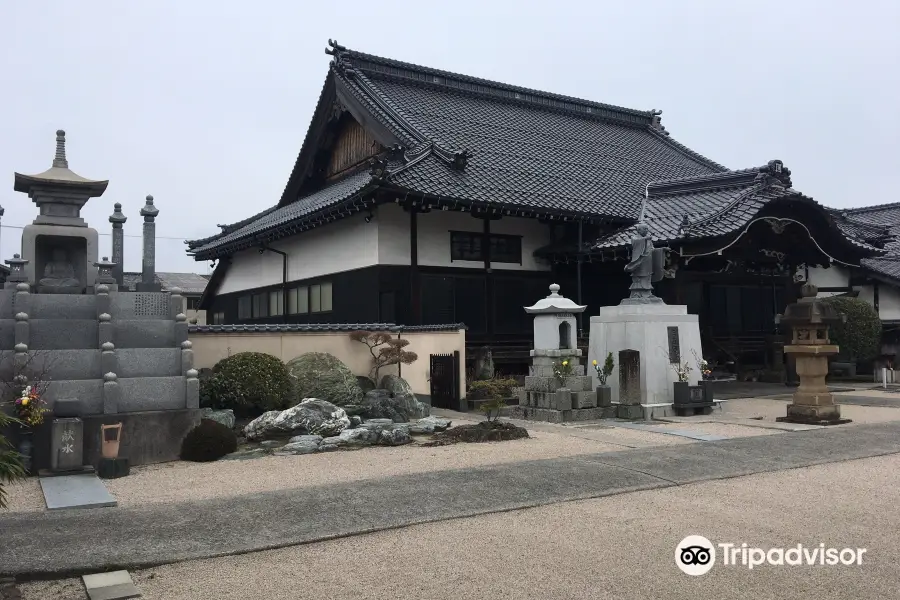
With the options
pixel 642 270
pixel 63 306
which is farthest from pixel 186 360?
pixel 642 270

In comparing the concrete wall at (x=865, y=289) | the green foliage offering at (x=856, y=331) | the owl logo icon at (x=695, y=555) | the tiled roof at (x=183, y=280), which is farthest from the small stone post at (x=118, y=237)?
the tiled roof at (x=183, y=280)

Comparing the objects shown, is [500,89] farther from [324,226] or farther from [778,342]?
[778,342]

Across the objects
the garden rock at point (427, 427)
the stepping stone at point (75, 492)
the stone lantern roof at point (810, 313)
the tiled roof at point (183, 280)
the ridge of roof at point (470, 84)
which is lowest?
the stepping stone at point (75, 492)

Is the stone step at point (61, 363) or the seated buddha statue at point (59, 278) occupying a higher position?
the seated buddha statue at point (59, 278)

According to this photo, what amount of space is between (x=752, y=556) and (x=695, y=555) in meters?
0.45

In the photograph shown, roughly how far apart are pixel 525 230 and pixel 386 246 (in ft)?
14.0

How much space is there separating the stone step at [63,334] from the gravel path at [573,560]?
567cm

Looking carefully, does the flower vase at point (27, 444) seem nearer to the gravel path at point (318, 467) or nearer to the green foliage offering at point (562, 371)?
the gravel path at point (318, 467)

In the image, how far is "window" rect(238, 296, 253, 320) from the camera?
25375 millimetres

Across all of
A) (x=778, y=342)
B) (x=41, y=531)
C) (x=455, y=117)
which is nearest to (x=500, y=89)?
(x=455, y=117)

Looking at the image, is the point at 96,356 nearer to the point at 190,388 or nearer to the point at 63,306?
the point at 63,306

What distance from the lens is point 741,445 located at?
1023 centimetres

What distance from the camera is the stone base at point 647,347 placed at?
1381 cm

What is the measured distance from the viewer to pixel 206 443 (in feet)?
31.6
